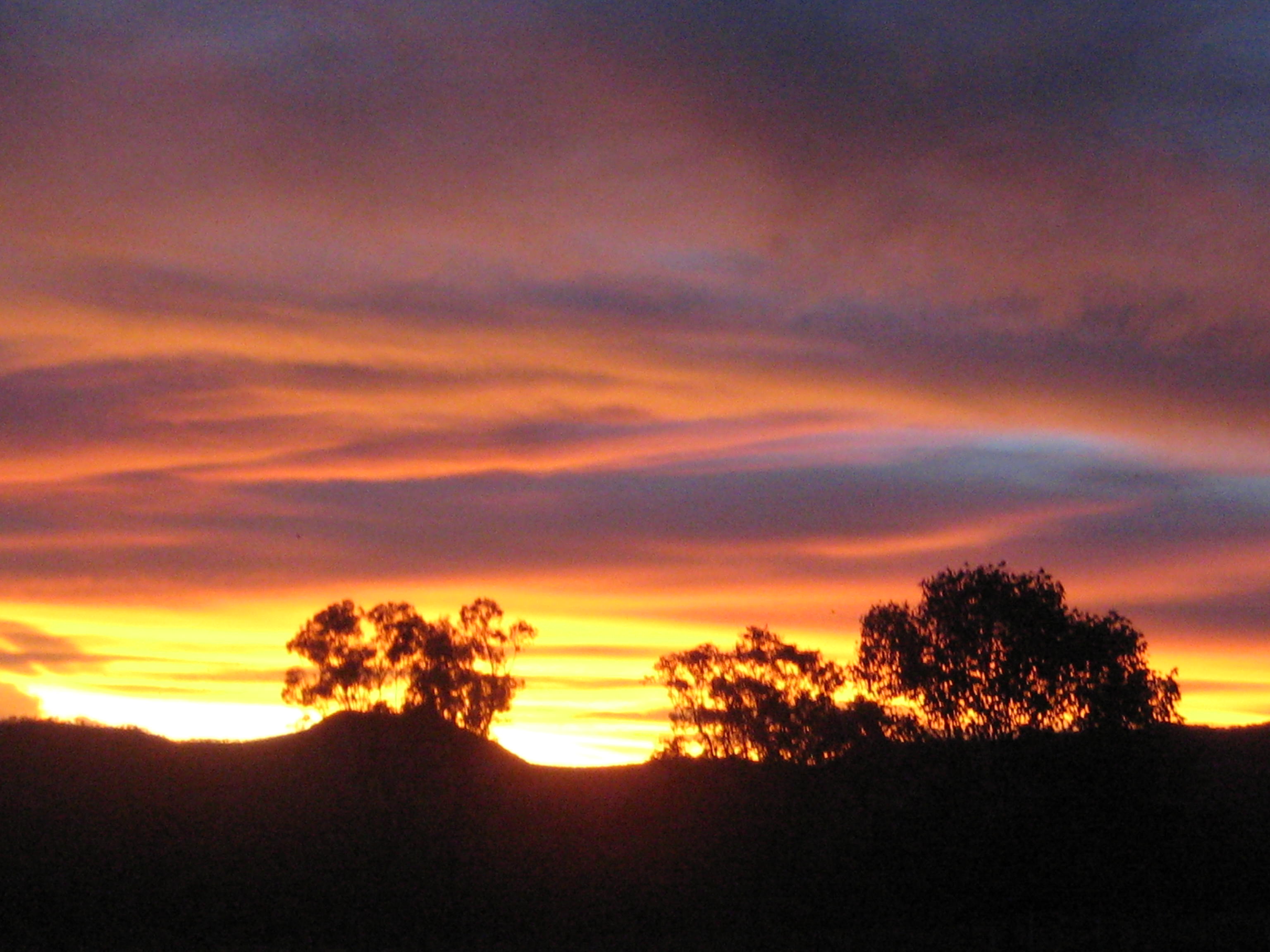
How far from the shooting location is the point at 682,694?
275 ft

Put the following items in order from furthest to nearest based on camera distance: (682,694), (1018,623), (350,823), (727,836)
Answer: (682,694)
(350,823)
(727,836)
(1018,623)

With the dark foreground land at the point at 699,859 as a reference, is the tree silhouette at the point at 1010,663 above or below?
above

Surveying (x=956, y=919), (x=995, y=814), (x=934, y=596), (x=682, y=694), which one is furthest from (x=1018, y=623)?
(x=682, y=694)

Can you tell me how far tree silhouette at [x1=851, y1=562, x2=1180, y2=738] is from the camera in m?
52.2

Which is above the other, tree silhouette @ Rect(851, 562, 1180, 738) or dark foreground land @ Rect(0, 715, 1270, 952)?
tree silhouette @ Rect(851, 562, 1180, 738)

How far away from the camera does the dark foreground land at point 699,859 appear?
4909 centimetres

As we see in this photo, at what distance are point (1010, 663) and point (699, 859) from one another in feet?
62.5

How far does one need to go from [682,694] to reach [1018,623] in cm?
3354

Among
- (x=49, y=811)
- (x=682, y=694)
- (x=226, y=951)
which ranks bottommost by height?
(x=226, y=951)

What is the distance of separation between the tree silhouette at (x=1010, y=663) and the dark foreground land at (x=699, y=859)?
1.47 meters

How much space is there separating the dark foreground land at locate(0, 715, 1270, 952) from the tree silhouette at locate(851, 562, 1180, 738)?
1.47m

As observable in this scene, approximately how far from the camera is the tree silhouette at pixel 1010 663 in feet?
171

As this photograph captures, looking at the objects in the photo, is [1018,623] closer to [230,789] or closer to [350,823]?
[350,823]

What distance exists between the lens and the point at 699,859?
6256 centimetres
